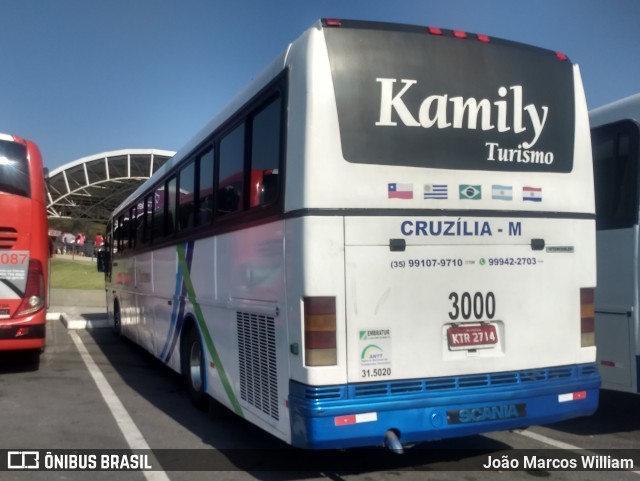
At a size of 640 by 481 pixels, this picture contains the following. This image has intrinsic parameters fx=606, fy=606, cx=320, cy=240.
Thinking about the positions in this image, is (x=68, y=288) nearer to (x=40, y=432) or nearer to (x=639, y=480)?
(x=40, y=432)

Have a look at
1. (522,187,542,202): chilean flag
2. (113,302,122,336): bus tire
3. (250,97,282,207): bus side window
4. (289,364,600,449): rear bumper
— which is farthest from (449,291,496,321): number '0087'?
(113,302,122,336): bus tire

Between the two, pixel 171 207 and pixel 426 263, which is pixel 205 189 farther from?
pixel 426 263

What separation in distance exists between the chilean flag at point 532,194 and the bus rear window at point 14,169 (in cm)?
727

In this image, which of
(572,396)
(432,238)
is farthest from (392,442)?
(572,396)

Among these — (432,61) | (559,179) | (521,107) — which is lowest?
(559,179)

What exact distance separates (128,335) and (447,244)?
29.2 feet

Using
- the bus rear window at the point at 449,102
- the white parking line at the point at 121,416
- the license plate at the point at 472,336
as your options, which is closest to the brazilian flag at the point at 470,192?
the bus rear window at the point at 449,102

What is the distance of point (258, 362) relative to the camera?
16.4 ft

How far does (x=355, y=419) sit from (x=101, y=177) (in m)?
55.0

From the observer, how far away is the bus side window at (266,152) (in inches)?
185

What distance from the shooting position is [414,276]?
4500 mm

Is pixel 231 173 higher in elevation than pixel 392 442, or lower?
higher

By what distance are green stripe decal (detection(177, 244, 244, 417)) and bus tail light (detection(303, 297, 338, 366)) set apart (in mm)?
1608

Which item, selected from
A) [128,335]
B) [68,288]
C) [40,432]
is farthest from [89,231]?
[40,432]
